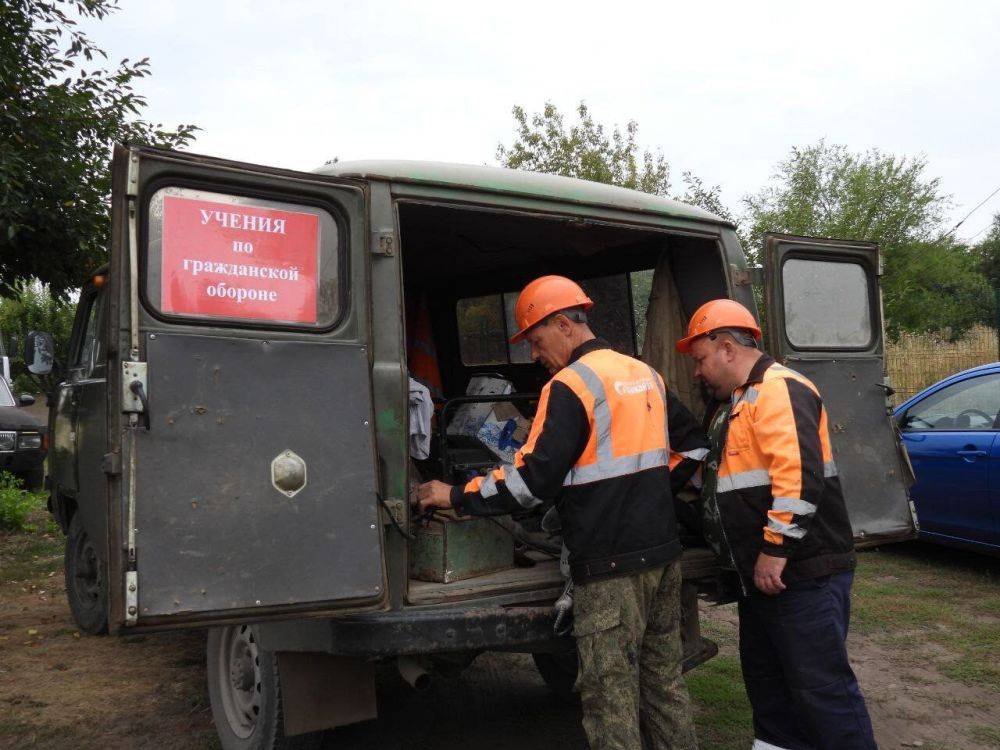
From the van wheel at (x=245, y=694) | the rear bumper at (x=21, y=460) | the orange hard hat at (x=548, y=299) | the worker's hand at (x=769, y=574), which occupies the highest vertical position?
A: the orange hard hat at (x=548, y=299)

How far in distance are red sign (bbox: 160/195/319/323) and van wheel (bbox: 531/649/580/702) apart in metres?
2.45

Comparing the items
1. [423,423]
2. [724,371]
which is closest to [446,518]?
[423,423]

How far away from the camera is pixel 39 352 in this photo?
17.8 feet

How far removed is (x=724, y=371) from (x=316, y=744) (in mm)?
2126

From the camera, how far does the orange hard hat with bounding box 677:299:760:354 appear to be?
10.9 feet

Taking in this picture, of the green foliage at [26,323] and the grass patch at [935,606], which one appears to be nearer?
the grass patch at [935,606]

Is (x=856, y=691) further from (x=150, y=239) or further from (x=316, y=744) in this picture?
(x=150, y=239)

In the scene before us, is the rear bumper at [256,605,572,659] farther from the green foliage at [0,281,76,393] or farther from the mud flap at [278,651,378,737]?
the green foliage at [0,281,76,393]

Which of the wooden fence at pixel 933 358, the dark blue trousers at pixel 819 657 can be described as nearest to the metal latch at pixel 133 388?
the dark blue trousers at pixel 819 657

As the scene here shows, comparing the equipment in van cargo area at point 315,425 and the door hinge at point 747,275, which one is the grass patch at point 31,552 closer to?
the equipment in van cargo area at point 315,425

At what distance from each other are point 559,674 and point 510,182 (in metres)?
2.55

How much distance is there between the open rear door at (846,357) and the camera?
4113 mm

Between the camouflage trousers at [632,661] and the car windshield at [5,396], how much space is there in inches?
416

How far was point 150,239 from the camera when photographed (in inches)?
108
